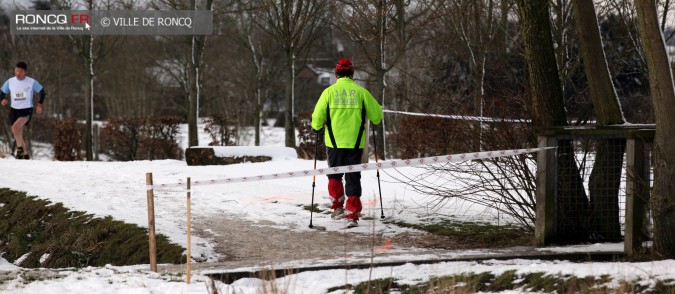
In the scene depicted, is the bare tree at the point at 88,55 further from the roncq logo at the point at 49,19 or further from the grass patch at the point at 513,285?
the grass patch at the point at 513,285

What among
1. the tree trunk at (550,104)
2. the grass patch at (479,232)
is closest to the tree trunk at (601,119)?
the tree trunk at (550,104)

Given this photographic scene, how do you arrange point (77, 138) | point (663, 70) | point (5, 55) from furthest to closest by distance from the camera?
point (5, 55)
point (77, 138)
point (663, 70)

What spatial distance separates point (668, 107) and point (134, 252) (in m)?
5.81

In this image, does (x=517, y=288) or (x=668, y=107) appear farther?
(x=668, y=107)

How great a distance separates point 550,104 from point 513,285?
2945 mm

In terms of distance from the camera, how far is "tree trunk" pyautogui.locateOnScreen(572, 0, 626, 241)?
926 centimetres

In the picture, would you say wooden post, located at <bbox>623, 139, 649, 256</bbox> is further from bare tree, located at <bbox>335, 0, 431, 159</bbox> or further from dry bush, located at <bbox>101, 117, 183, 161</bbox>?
dry bush, located at <bbox>101, 117, 183, 161</bbox>

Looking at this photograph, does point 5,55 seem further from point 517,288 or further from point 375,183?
point 517,288

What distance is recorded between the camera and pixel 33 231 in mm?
12281

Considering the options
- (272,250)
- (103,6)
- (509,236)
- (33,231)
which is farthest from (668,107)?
(103,6)

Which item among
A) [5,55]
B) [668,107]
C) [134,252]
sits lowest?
[134,252]

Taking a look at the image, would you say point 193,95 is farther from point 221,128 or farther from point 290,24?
point 290,24

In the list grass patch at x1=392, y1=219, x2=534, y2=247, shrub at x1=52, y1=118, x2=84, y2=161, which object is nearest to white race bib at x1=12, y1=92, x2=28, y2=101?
shrub at x1=52, y1=118, x2=84, y2=161

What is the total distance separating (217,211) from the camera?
42.2 feet
